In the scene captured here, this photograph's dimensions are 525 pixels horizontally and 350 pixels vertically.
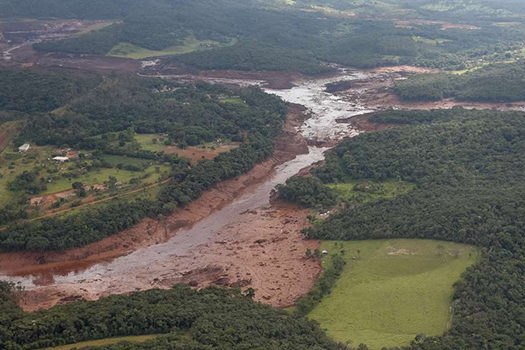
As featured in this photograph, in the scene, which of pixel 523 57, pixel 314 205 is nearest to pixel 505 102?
pixel 523 57

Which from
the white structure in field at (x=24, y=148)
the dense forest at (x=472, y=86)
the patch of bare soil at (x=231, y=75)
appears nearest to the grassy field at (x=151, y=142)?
the white structure in field at (x=24, y=148)

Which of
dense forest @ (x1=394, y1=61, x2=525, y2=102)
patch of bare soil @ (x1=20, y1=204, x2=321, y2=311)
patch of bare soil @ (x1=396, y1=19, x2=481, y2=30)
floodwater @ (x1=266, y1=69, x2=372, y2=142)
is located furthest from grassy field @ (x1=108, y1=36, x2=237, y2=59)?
patch of bare soil @ (x1=20, y1=204, x2=321, y2=311)

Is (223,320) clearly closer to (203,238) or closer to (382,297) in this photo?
(382,297)

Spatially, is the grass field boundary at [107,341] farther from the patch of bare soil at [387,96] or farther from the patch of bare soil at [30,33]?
the patch of bare soil at [30,33]

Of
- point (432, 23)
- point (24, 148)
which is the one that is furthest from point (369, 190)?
point (432, 23)

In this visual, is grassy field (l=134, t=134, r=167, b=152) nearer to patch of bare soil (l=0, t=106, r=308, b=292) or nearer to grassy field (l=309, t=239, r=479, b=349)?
patch of bare soil (l=0, t=106, r=308, b=292)

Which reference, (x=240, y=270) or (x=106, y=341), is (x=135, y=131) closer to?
(x=240, y=270)
